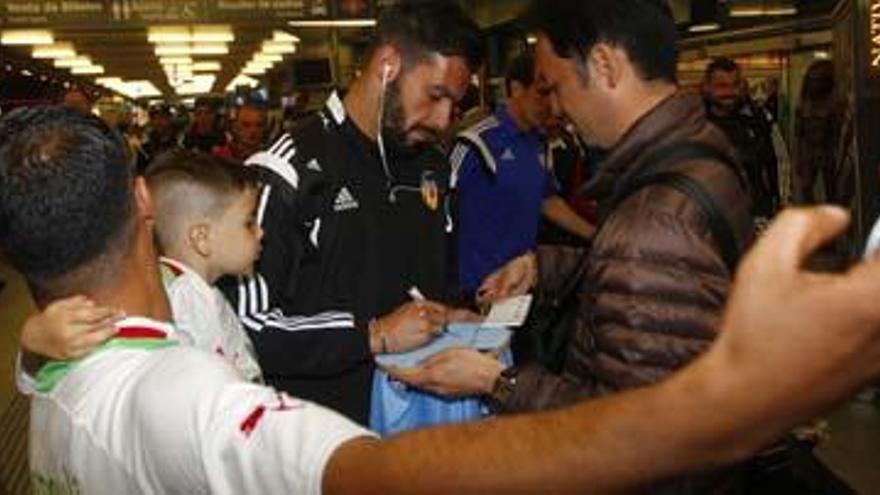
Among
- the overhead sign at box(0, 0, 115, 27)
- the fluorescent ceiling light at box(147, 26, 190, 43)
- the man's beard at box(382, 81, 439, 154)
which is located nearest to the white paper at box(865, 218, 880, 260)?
the man's beard at box(382, 81, 439, 154)

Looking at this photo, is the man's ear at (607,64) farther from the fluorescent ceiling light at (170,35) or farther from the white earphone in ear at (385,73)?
the fluorescent ceiling light at (170,35)

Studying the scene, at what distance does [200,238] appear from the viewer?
2.51m

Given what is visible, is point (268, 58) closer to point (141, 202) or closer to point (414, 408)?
point (414, 408)

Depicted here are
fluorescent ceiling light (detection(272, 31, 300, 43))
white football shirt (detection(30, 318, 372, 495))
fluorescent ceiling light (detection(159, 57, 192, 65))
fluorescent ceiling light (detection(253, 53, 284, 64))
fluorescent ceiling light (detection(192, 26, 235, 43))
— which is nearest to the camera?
white football shirt (detection(30, 318, 372, 495))

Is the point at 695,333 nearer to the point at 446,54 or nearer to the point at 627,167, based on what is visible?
the point at 627,167

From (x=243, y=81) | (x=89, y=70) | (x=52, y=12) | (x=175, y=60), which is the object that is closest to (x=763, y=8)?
(x=52, y=12)

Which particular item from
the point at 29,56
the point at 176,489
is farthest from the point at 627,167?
the point at 29,56

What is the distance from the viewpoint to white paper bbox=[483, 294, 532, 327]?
235cm

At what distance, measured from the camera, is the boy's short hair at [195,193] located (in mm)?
2512

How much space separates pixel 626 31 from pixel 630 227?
49cm

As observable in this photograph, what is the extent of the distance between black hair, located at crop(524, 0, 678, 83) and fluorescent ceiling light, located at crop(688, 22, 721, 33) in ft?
36.2

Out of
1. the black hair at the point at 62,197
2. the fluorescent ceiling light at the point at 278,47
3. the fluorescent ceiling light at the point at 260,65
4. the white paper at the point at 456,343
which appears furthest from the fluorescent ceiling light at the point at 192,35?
the black hair at the point at 62,197

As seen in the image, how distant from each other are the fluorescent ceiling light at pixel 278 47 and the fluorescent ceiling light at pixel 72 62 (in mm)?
6863

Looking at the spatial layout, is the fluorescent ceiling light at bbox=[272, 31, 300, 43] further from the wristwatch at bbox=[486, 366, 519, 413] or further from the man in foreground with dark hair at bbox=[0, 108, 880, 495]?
the man in foreground with dark hair at bbox=[0, 108, 880, 495]
